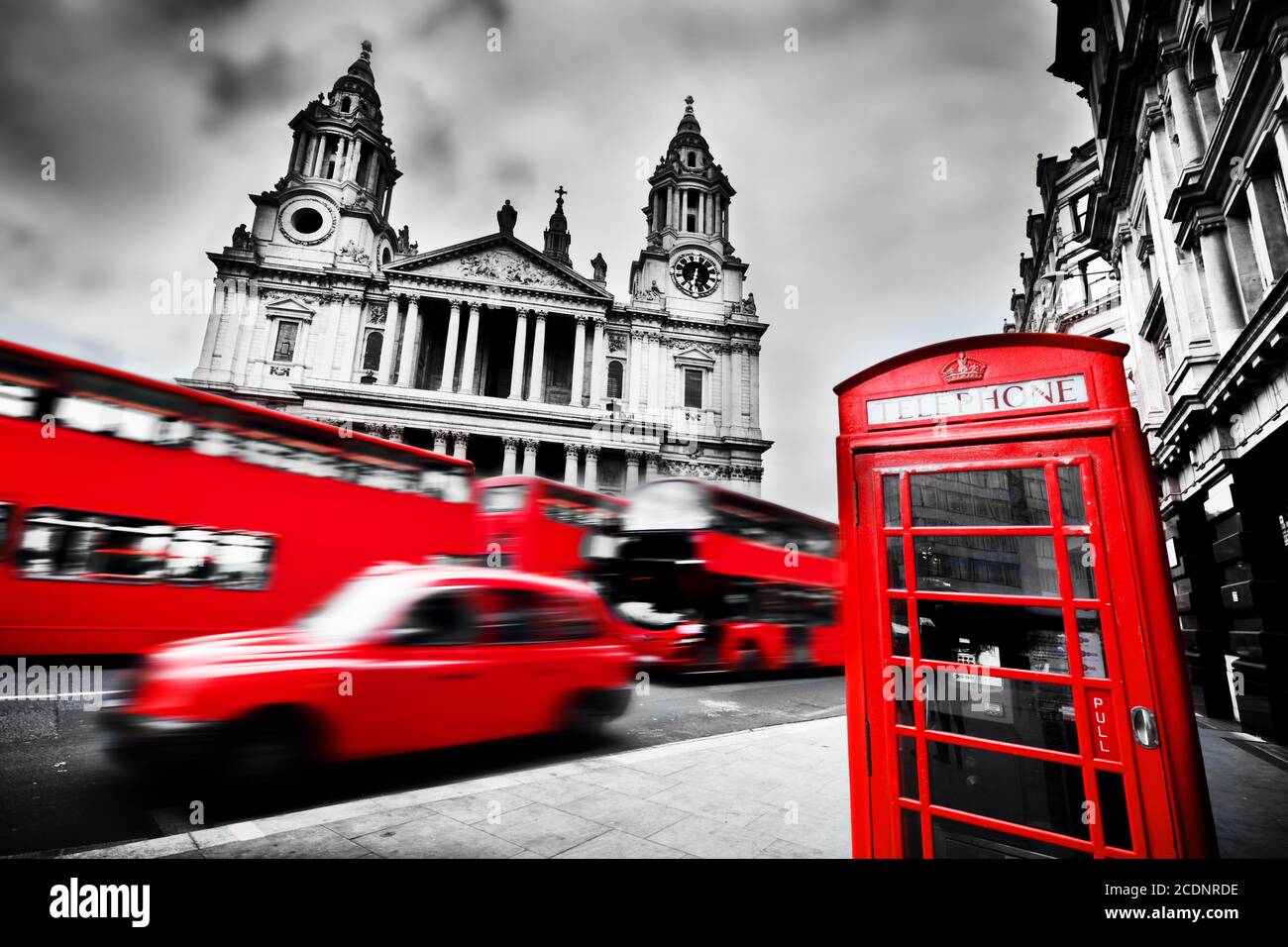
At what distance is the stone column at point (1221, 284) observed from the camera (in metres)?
8.42

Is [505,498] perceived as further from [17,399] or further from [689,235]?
[689,235]

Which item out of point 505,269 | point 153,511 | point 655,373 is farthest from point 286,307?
point 153,511

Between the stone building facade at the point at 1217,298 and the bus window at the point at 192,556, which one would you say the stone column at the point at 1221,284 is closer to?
the stone building facade at the point at 1217,298

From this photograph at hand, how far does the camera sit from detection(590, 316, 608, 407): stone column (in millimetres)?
32625

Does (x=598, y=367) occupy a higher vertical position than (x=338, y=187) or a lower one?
lower

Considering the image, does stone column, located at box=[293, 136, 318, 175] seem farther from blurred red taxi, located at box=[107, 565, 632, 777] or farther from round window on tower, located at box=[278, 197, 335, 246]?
blurred red taxi, located at box=[107, 565, 632, 777]

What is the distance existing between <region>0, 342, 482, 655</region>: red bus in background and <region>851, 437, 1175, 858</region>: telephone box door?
8418mm

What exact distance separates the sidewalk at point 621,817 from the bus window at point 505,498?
6381 millimetres

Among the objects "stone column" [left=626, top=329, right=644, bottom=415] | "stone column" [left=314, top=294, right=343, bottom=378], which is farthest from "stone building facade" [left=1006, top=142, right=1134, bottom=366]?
Answer: "stone column" [left=314, top=294, right=343, bottom=378]

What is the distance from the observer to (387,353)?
30922 mm

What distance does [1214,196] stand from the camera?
8484 millimetres

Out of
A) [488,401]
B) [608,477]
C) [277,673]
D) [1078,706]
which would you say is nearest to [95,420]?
[277,673]

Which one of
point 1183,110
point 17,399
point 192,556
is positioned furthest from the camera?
point 1183,110

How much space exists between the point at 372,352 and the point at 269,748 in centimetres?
3272
